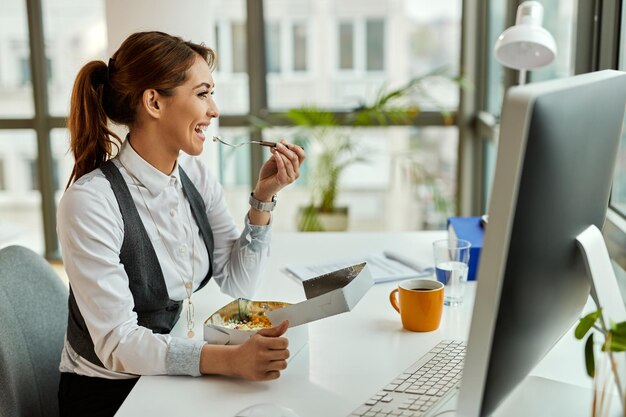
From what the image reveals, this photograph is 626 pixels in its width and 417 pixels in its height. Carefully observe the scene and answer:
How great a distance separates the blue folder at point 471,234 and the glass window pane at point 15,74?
3268 mm

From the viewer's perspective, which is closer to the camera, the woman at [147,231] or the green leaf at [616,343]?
the green leaf at [616,343]

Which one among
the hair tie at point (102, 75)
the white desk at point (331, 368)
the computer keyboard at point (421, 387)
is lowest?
the white desk at point (331, 368)

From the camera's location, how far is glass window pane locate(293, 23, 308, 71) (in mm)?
4340

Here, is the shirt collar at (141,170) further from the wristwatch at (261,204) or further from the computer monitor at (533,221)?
the computer monitor at (533,221)

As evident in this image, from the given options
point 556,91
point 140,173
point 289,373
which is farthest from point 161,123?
point 556,91

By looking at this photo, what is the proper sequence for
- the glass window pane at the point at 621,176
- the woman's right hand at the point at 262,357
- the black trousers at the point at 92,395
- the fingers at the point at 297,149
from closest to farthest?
the woman's right hand at the point at 262,357, the black trousers at the point at 92,395, the fingers at the point at 297,149, the glass window pane at the point at 621,176

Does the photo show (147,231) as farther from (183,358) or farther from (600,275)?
(600,275)

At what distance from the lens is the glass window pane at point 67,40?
176 inches

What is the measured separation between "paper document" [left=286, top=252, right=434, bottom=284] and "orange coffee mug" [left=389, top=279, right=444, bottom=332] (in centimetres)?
30

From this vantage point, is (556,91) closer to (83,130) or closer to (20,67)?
(83,130)

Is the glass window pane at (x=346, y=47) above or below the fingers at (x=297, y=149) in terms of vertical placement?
above

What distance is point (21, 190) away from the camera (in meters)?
4.65

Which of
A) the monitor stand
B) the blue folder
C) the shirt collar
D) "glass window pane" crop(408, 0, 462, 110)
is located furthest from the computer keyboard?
"glass window pane" crop(408, 0, 462, 110)

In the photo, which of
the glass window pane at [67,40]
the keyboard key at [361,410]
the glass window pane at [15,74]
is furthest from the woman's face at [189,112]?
the glass window pane at [15,74]
